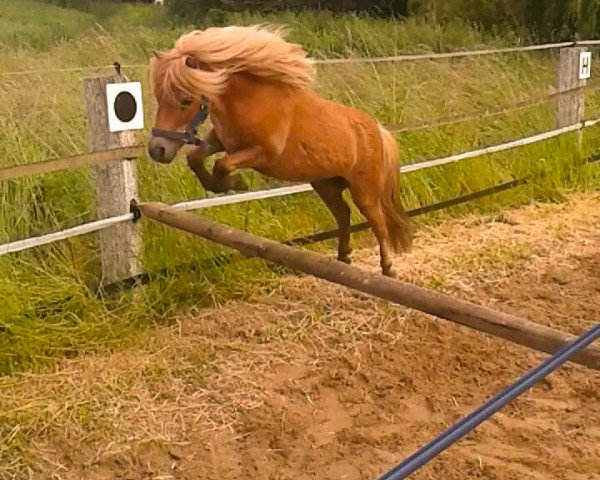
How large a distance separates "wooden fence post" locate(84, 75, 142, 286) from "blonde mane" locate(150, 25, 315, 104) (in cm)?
123

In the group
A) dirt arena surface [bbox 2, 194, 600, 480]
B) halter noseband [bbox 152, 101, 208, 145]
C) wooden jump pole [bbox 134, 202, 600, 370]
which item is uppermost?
halter noseband [bbox 152, 101, 208, 145]

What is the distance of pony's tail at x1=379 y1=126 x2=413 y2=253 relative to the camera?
2.78 meters

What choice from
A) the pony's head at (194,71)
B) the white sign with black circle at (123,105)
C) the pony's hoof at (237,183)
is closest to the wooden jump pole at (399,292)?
the white sign with black circle at (123,105)

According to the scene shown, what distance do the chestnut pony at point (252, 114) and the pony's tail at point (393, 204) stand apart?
0.46ft

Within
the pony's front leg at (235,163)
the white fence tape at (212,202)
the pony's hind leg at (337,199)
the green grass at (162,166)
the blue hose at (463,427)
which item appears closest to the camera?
the blue hose at (463,427)

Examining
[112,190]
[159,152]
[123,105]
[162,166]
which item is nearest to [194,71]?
[159,152]

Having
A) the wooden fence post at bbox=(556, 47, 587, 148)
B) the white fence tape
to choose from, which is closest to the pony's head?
the white fence tape

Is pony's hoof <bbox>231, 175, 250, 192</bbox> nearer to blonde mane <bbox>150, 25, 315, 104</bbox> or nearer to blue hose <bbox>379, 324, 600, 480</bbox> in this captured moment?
blonde mane <bbox>150, 25, 315, 104</bbox>

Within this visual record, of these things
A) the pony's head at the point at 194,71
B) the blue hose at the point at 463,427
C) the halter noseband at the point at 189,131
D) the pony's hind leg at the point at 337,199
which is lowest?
the blue hose at the point at 463,427

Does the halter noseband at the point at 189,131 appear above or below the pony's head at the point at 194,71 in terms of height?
below

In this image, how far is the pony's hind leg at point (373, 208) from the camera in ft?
8.72

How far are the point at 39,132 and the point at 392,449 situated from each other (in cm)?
261

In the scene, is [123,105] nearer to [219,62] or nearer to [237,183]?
[237,183]

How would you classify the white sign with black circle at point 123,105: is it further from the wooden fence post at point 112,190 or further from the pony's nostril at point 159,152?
the pony's nostril at point 159,152
